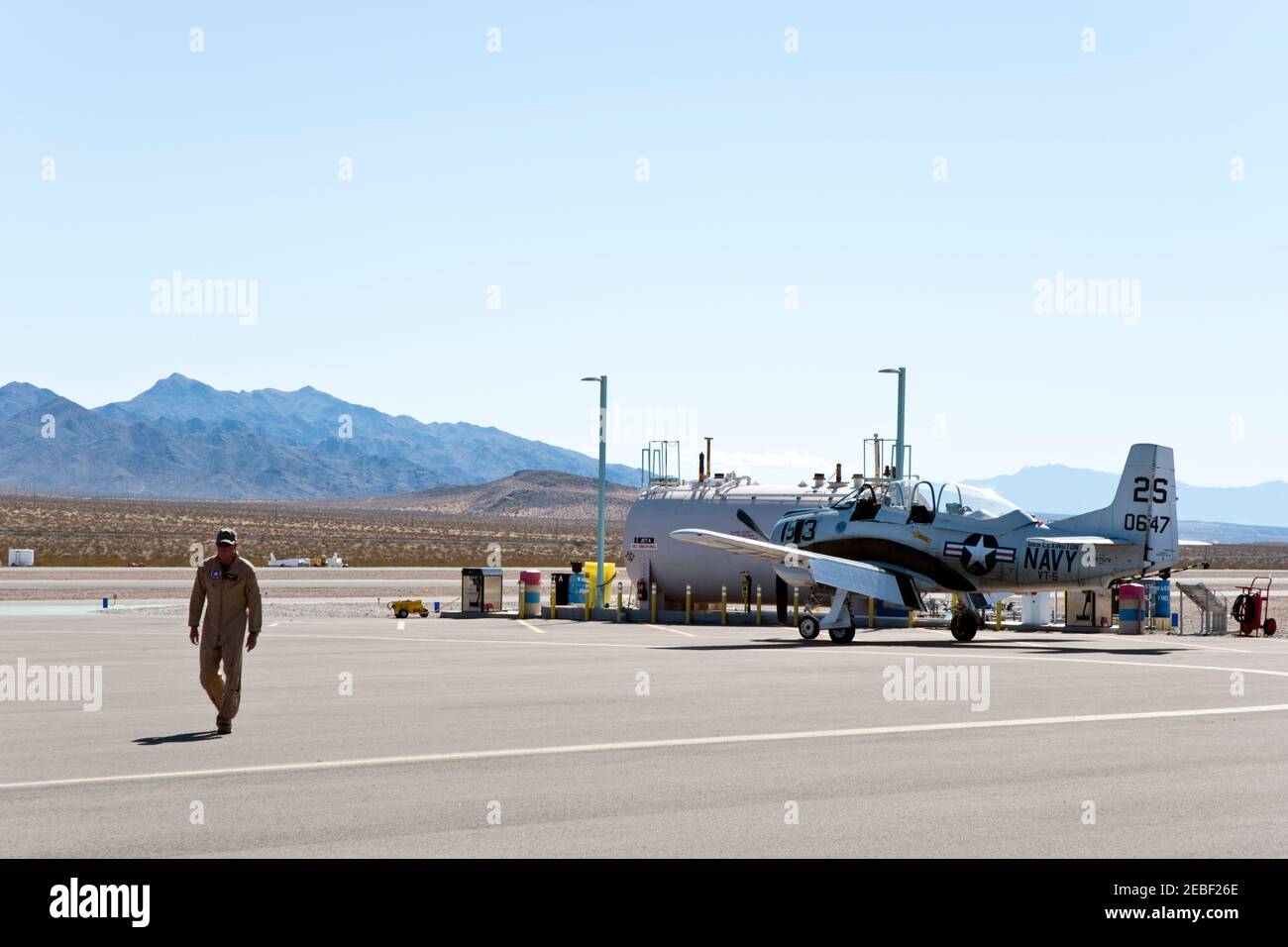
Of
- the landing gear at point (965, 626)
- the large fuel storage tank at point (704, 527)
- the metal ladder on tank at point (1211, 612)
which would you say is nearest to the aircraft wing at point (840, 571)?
the landing gear at point (965, 626)

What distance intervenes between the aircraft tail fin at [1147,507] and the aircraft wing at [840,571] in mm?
3977

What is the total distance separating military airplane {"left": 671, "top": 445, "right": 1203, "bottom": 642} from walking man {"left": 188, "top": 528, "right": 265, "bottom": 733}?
15.5m

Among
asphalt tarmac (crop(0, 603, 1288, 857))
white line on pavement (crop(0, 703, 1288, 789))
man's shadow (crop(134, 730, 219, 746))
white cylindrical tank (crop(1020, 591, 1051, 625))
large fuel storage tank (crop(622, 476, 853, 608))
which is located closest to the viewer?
asphalt tarmac (crop(0, 603, 1288, 857))

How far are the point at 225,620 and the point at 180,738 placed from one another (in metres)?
1.25

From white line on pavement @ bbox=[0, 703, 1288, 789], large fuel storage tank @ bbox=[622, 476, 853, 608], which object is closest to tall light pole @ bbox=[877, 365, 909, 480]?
large fuel storage tank @ bbox=[622, 476, 853, 608]

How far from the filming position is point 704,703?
57.9ft

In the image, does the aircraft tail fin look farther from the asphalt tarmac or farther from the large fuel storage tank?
the large fuel storage tank

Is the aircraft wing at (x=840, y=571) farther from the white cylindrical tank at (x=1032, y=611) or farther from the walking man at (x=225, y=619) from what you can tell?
the walking man at (x=225, y=619)

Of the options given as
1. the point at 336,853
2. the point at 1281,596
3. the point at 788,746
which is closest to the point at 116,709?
the point at 788,746

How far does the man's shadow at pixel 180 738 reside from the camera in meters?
14.0

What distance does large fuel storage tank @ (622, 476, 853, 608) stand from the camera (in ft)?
130

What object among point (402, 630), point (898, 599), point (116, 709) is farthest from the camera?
point (402, 630)
